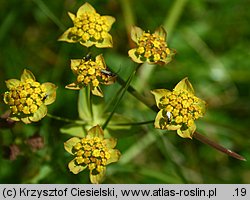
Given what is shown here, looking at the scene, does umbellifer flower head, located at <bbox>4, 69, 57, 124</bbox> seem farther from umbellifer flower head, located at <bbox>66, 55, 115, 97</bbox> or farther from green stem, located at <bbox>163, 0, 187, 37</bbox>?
green stem, located at <bbox>163, 0, 187, 37</bbox>

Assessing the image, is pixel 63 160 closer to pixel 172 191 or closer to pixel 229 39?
pixel 172 191

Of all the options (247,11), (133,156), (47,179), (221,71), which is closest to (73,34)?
(47,179)

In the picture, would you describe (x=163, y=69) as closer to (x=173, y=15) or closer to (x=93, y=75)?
(x=173, y=15)

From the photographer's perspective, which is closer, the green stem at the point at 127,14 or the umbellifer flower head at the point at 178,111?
the umbellifer flower head at the point at 178,111

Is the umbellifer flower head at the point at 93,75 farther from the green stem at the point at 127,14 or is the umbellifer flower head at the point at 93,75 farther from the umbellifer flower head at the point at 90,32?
the green stem at the point at 127,14

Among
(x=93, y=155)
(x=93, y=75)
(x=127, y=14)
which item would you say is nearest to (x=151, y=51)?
(x=93, y=75)

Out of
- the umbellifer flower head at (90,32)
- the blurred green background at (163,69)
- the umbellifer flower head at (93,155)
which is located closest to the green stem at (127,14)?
the blurred green background at (163,69)

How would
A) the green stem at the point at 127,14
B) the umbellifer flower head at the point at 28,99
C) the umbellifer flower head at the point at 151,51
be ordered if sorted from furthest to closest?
the green stem at the point at 127,14 < the umbellifer flower head at the point at 151,51 < the umbellifer flower head at the point at 28,99
